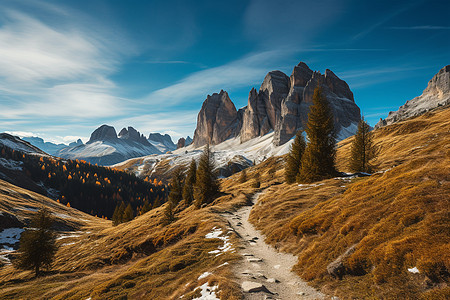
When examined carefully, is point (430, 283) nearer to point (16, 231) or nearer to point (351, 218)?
point (351, 218)

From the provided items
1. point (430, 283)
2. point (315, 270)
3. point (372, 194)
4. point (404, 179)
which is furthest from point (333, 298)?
point (404, 179)

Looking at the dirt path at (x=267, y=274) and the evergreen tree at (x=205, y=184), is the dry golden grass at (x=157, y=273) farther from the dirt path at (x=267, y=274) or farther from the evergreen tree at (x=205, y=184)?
the evergreen tree at (x=205, y=184)

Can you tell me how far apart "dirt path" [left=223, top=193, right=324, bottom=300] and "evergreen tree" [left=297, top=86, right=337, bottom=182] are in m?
22.6

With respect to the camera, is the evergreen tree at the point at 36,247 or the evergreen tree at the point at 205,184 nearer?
the evergreen tree at the point at 36,247

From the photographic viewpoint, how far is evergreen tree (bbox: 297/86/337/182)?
3897 centimetres

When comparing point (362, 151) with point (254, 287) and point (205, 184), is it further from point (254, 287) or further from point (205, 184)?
point (254, 287)

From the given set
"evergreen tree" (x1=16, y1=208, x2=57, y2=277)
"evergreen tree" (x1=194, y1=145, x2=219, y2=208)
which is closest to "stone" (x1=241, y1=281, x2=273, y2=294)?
"evergreen tree" (x1=194, y1=145, x2=219, y2=208)

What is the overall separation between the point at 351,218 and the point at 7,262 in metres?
83.5

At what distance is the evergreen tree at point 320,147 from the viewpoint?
1534 inches

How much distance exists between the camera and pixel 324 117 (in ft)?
130

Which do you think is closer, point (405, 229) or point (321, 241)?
point (405, 229)

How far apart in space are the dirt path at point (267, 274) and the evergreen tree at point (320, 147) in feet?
74.1

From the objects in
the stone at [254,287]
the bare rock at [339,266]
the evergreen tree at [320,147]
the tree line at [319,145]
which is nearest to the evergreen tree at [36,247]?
the stone at [254,287]

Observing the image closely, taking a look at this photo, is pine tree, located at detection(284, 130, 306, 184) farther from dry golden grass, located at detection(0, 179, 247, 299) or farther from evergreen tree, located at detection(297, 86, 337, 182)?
dry golden grass, located at detection(0, 179, 247, 299)
